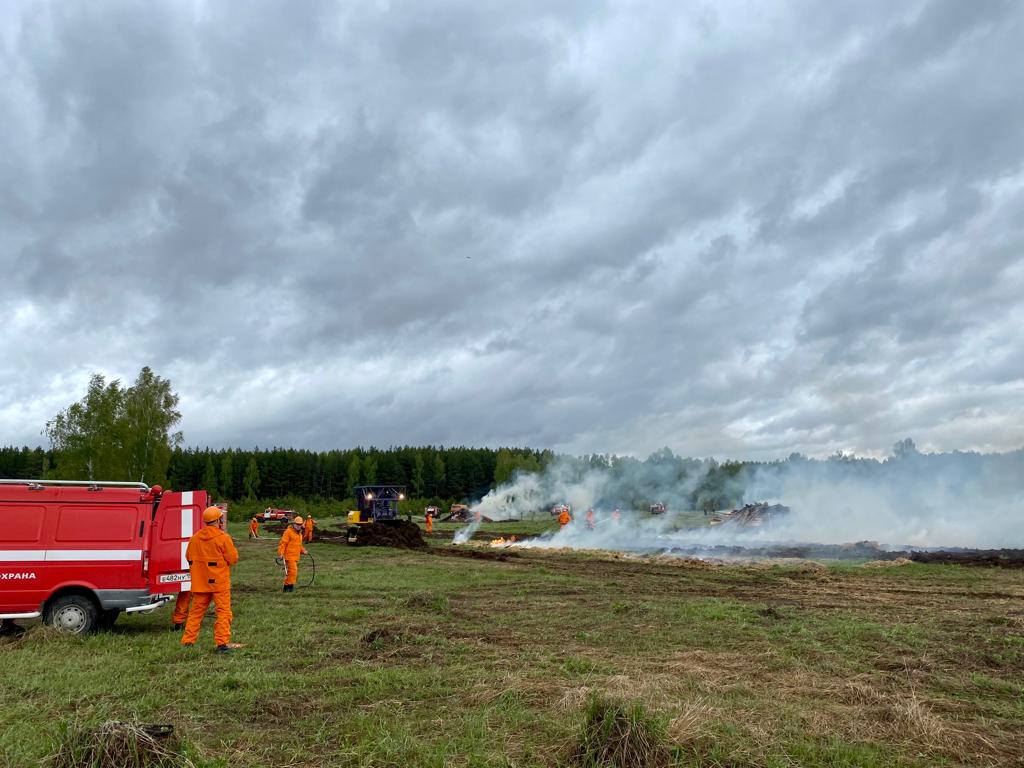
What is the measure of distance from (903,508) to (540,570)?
29827 mm

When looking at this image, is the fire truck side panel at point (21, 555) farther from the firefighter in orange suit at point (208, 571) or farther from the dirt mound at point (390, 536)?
the dirt mound at point (390, 536)

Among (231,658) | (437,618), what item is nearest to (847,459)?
(437,618)

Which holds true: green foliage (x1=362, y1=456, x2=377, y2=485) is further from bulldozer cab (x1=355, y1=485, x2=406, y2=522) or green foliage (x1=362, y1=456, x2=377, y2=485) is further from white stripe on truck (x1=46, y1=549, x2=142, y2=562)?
white stripe on truck (x1=46, y1=549, x2=142, y2=562)

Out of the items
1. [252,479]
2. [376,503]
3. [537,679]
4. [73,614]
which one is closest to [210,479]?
[252,479]

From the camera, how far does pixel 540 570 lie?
79.4 feet

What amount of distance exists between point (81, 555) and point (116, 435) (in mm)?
43659

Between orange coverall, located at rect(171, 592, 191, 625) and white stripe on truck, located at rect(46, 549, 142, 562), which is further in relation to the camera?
orange coverall, located at rect(171, 592, 191, 625)

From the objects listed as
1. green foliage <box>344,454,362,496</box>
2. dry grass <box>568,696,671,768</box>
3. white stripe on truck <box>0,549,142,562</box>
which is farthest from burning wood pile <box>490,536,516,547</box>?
green foliage <box>344,454,362,496</box>

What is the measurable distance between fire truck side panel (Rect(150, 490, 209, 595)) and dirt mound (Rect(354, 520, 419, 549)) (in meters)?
24.3

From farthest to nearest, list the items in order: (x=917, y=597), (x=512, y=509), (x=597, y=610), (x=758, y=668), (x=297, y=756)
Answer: (x=512, y=509) → (x=917, y=597) → (x=597, y=610) → (x=758, y=668) → (x=297, y=756)

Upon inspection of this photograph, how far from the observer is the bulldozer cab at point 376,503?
140 feet

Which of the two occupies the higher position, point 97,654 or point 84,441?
point 84,441

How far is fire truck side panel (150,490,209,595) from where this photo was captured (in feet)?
41.6

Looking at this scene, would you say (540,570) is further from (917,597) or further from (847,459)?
(847,459)
